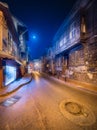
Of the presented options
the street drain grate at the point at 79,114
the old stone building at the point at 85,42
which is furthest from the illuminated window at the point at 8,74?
the old stone building at the point at 85,42

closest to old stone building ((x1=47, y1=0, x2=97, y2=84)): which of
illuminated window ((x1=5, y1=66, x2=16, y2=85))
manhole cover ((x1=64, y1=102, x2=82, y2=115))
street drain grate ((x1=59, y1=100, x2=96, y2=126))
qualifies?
manhole cover ((x1=64, y1=102, x2=82, y2=115))

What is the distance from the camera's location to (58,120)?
14.8 ft

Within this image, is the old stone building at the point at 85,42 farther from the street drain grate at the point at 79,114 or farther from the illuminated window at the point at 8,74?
the illuminated window at the point at 8,74

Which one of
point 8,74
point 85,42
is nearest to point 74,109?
point 8,74

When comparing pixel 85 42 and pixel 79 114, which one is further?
pixel 85 42

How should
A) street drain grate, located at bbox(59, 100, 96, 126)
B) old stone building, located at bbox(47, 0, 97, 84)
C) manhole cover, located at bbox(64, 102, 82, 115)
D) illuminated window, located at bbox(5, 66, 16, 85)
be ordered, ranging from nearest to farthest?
street drain grate, located at bbox(59, 100, 96, 126)
manhole cover, located at bbox(64, 102, 82, 115)
illuminated window, located at bbox(5, 66, 16, 85)
old stone building, located at bbox(47, 0, 97, 84)

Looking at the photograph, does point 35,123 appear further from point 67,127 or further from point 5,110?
point 5,110

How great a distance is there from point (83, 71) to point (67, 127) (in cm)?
1087

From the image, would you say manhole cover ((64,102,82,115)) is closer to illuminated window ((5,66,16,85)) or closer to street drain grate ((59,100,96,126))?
street drain grate ((59,100,96,126))

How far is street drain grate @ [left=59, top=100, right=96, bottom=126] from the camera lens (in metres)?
4.49

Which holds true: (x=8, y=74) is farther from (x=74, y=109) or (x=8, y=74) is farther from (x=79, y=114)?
(x=79, y=114)

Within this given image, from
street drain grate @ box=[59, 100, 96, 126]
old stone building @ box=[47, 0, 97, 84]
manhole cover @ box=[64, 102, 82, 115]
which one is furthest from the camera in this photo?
old stone building @ box=[47, 0, 97, 84]

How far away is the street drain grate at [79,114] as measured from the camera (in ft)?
14.7

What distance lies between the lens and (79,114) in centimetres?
518
